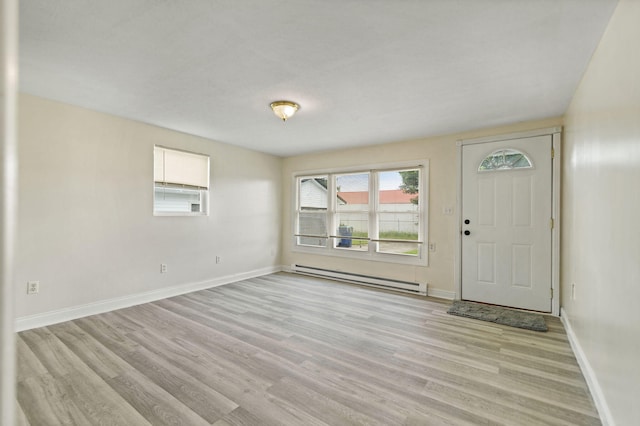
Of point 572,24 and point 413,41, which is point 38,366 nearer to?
point 413,41

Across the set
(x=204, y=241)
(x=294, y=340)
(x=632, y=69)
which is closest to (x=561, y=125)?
(x=632, y=69)

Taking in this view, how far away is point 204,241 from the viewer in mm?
4785

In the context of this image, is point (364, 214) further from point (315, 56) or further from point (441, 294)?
point (315, 56)

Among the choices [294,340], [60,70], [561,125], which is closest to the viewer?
[60,70]

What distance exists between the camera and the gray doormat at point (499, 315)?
130 inches

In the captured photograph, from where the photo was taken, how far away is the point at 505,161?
3.96m

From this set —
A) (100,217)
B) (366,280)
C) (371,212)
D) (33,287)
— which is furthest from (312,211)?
(33,287)

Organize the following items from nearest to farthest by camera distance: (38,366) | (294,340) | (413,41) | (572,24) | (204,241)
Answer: (572,24)
(413,41)
(38,366)
(294,340)
(204,241)

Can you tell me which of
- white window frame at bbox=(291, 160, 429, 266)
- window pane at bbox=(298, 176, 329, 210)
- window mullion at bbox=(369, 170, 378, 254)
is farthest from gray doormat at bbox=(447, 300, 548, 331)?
window pane at bbox=(298, 176, 329, 210)

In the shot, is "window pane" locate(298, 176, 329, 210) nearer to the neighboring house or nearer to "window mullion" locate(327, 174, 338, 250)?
"window mullion" locate(327, 174, 338, 250)

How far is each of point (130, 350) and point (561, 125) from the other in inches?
202

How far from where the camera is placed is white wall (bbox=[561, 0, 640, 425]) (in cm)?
151

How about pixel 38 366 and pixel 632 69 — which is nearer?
pixel 632 69

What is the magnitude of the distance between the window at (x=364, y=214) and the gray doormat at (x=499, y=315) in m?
0.96
